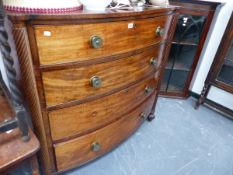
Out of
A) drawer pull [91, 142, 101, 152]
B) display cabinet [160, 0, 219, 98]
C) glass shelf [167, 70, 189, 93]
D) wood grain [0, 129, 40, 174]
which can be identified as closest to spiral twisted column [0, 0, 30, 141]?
wood grain [0, 129, 40, 174]

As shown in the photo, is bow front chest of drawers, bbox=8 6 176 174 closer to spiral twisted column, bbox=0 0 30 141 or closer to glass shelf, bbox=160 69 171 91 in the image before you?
spiral twisted column, bbox=0 0 30 141

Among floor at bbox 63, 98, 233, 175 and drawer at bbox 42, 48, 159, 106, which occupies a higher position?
drawer at bbox 42, 48, 159, 106

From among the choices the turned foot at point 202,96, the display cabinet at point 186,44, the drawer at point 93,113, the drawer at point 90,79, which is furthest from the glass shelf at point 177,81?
the drawer at point 90,79

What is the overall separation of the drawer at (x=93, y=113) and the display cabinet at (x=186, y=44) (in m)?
0.81

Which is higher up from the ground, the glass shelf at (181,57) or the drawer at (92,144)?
the glass shelf at (181,57)

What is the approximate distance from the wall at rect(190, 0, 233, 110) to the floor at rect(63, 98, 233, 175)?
0.18 metres

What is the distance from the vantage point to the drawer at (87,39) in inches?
27.0

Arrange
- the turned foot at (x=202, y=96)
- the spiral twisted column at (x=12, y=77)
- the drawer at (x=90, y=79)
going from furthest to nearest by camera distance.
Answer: the turned foot at (x=202, y=96) → the drawer at (x=90, y=79) → the spiral twisted column at (x=12, y=77)

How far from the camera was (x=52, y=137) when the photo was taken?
36.4 inches

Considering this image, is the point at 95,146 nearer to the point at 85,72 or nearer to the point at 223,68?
A: the point at 85,72

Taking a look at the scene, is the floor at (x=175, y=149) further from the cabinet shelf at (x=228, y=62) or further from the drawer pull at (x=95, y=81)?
the drawer pull at (x=95, y=81)

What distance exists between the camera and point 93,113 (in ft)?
3.24

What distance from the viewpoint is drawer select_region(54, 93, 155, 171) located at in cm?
101

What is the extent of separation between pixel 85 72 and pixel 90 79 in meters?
0.05
